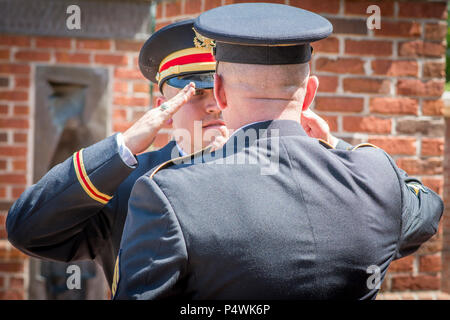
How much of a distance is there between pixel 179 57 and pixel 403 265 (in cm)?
166

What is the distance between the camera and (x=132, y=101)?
390 cm

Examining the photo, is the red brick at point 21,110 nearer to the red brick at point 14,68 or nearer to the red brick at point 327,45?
the red brick at point 14,68

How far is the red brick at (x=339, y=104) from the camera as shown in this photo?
108 inches

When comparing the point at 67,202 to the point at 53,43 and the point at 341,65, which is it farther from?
the point at 53,43

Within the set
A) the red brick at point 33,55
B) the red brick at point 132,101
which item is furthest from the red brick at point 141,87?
the red brick at point 33,55

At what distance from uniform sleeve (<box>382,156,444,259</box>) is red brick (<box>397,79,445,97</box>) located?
1046 mm

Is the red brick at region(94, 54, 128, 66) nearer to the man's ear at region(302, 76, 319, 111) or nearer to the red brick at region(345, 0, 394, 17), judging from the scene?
the red brick at region(345, 0, 394, 17)

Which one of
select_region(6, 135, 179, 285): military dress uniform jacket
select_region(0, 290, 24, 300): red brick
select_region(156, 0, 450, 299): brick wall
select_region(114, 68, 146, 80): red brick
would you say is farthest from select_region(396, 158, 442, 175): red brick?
select_region(0, 290, 24, 300): red brick

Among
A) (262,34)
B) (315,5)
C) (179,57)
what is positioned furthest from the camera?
(315,5)

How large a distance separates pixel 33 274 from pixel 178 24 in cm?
283

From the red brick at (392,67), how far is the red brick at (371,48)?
5 cm

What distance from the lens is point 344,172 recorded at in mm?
1425

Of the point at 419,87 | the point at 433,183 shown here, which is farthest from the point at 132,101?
the point at 433,183

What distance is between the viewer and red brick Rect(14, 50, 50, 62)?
4.02m
